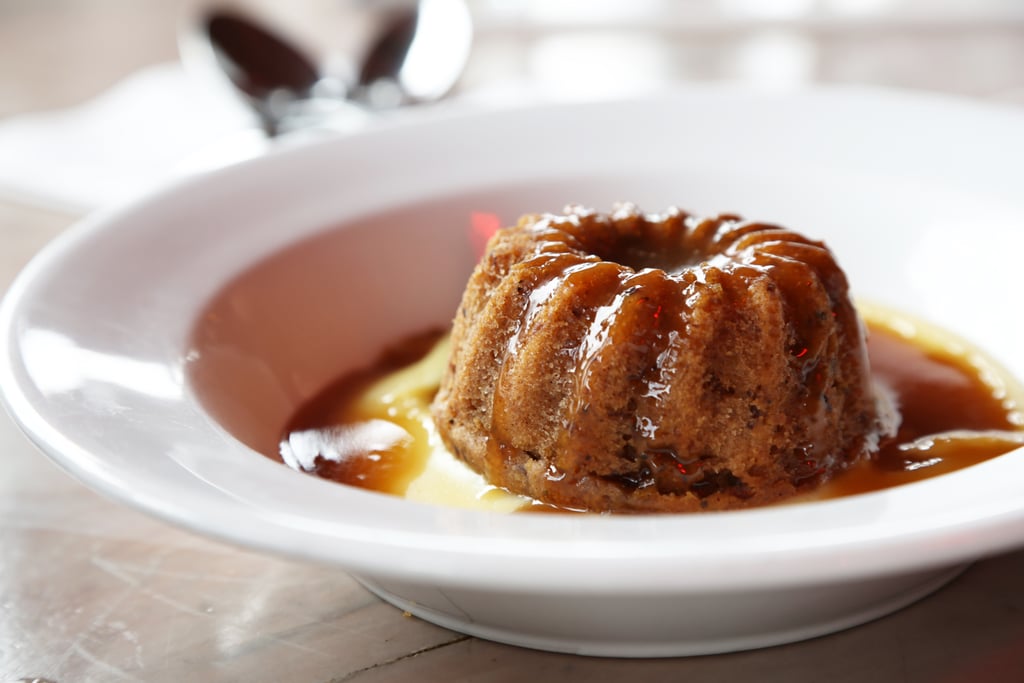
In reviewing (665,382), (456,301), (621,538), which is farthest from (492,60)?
(621,538)

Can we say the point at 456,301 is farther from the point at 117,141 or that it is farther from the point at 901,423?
the point at 117,141

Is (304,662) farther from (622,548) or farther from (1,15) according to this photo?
(1,15)

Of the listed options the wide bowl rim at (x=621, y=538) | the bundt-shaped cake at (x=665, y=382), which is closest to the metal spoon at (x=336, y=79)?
the bundt-shaped cake at (x=665, y=382)

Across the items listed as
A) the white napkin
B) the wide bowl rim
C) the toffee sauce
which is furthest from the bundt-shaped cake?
the white napkin

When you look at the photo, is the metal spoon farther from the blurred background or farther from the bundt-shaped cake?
the bundt-shaped cake

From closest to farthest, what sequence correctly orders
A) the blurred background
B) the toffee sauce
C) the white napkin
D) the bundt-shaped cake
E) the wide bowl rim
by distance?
the wide bowl rim → the bundt-shaped cake → the toffee sauce → the white napkin → the blurred background

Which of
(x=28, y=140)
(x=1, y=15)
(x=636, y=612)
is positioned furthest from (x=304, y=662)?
(x=1, y=15)

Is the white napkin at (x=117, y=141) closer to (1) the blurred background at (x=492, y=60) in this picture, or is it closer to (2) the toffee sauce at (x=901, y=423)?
(1) the blurred background at (x=492, y=60)

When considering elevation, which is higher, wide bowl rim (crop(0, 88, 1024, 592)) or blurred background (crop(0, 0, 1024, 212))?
wide bowl rim (crop(0, 88, 1024, 592))

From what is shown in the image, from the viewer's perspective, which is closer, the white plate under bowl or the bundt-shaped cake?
the white plate under bowl
